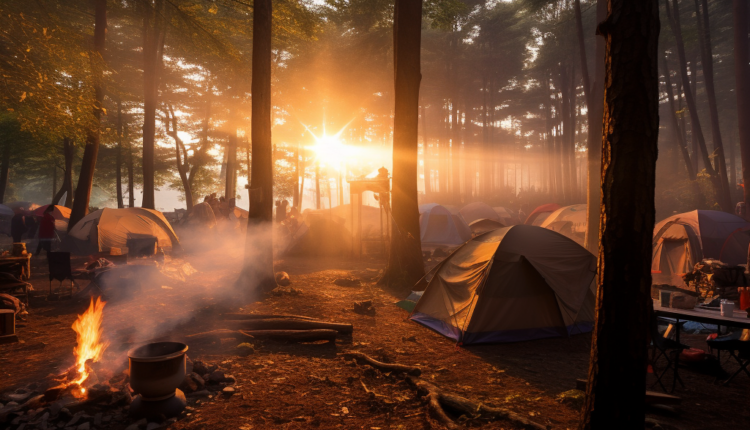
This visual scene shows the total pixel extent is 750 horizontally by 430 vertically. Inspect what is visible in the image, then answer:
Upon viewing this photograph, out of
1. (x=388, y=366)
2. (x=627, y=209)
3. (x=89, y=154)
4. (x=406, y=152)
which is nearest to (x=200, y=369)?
(x=388, y=366)

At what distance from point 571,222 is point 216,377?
19.2 metres

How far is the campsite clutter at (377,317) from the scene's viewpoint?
462cm

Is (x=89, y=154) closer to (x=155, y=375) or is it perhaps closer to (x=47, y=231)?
(x=47, y=231)

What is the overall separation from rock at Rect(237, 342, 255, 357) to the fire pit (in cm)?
180

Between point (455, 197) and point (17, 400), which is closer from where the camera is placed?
point (17, 400)

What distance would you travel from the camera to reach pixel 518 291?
7379 millimetres

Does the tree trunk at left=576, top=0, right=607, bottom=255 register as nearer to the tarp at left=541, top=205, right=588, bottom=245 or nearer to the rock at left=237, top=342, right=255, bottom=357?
the tarp at left=541, top=205, right=588, bottom=245

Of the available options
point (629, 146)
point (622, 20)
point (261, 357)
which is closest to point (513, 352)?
point (261, 357)

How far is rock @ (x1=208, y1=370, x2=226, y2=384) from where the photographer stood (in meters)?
5.30

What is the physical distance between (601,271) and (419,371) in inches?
124

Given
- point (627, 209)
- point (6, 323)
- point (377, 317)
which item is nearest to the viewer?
point (627, 209)

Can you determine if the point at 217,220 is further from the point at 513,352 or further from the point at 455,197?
the point at 455,197

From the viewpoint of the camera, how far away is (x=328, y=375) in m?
5.72

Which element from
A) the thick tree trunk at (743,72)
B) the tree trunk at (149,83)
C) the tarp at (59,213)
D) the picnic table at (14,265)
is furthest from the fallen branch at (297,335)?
the tarp at (59,213)
